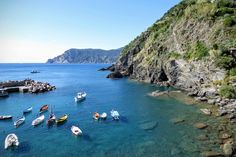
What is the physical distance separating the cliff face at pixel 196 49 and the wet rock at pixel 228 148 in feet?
97.6

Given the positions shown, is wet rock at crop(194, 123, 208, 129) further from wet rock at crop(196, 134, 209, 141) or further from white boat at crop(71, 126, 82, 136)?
white boat at crop(71, 126, 82, 136)

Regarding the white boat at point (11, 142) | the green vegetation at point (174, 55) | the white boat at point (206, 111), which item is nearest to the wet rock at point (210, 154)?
the white boat at point (206, 111)

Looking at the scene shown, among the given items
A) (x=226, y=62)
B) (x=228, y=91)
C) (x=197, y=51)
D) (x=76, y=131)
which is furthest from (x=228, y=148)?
(x=197, y=51)

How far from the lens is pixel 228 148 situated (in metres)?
32.5

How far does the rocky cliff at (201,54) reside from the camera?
63562 millimetres

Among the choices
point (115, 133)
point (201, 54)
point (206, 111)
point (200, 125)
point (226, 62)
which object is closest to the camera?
point (115, 133)

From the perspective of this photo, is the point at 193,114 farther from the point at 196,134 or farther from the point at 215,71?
the point at 215,71

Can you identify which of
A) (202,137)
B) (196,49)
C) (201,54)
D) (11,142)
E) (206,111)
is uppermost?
(196,49)

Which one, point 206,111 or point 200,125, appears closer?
point 200,125

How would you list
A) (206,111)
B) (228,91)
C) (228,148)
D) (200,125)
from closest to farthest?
1. (228,148)
2. (200,125)
3. (206,111)
4. (228,91)

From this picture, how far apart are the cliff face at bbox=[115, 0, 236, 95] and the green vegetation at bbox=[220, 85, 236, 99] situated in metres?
3.01

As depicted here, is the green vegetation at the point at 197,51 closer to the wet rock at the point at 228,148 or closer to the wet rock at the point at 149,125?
the wet rock at the point at 149,125

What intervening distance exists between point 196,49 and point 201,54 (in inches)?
192

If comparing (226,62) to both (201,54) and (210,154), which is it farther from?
(210,154)
